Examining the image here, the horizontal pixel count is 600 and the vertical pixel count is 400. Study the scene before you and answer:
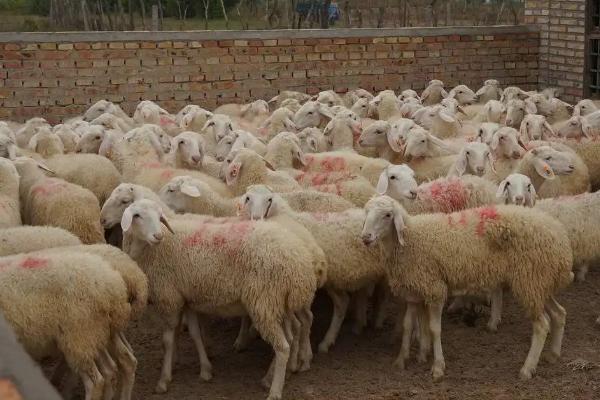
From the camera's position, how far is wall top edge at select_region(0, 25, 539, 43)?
12508 millimetres

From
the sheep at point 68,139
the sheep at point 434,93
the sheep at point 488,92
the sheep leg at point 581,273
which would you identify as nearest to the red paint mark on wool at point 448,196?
the sheep leg at point 581,273

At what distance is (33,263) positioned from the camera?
4.88 meters

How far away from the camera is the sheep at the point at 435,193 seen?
23.1ft

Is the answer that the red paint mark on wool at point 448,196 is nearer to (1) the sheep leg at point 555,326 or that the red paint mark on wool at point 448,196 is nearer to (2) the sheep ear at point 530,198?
(2) the sheep ear at point 530,198

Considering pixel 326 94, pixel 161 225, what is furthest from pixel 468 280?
pixel 326 94

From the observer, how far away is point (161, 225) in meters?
5.95

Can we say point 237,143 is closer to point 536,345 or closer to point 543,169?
point 543,169

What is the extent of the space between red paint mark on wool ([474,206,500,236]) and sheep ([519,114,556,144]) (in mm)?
4063

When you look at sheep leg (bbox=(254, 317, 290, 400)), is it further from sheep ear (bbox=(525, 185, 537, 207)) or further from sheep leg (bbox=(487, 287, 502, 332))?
sheep ear (bbox=(525, 185, 537, 207))

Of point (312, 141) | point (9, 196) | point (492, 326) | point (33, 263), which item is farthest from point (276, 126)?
point (33, 263)

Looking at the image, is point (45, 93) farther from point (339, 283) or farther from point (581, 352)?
point (581, 352)

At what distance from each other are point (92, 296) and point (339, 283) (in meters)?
2.10

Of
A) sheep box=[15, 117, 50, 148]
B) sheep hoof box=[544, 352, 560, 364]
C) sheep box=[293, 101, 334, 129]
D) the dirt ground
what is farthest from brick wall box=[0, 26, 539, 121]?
sheep hoof box=[544, 352, 560, 364]

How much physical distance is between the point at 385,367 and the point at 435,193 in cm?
172
